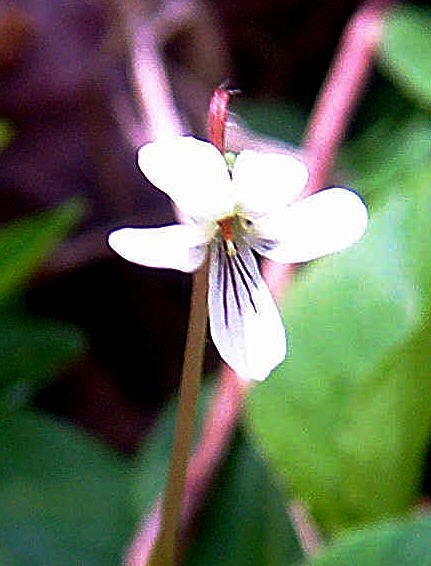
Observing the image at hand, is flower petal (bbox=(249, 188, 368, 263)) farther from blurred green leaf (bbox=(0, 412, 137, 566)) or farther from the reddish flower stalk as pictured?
blurred green leaf (bbox=(0, 412, 137, 566))

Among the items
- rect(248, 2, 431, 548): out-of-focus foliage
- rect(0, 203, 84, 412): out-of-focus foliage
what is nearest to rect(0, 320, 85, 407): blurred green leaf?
rect(0, 203, 84, 412): out-of-focus foliage

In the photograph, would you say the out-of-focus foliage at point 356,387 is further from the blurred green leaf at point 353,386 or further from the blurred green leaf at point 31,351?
the blurred green leaf at point 31,351

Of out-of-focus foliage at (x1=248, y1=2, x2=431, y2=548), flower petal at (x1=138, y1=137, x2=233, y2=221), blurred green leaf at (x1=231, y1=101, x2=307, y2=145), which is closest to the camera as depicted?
flower petal at (x1=138, y1=137, x2=233, y2=221)

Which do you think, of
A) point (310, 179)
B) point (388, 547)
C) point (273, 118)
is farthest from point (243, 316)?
point (273, 118)

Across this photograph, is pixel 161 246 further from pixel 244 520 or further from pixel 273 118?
pixel 273 118

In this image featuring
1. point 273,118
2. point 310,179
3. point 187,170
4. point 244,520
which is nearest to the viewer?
point 187,170

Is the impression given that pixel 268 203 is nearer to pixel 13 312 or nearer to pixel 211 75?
pixel 13 312
